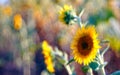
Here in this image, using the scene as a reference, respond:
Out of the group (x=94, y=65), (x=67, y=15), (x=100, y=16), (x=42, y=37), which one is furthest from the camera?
(x=42, y=37)

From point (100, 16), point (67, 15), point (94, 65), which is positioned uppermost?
point (100, 16)

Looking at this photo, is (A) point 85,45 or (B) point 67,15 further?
(B) point 67,15

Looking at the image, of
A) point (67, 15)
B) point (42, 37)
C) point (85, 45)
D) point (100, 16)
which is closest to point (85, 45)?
point (85, 45)

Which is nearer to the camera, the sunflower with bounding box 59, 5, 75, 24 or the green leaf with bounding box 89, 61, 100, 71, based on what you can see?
the green leaf with bounding box 89, 61, 100, 71

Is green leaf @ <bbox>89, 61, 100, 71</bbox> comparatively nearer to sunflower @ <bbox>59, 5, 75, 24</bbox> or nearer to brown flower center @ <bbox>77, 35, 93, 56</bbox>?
brown flower center @ <bbox>77, 35, 93, 56</bbox>

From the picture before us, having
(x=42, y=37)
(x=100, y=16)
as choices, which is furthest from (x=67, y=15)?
(x=42, y=37)

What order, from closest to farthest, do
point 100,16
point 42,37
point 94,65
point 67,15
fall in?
point 94,65, point 67,15, point 100,16, point 42,37

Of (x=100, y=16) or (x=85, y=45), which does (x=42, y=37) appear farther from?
(x=85, y=45)

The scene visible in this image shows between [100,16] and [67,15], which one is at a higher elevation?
[100,16]

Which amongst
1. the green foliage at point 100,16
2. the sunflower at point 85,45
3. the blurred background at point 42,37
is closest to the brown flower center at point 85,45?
the sunflower at point 85,45

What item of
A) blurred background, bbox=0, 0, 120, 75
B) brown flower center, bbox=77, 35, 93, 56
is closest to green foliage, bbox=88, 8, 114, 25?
blurred background, bbox=0, 0, 120, 75
